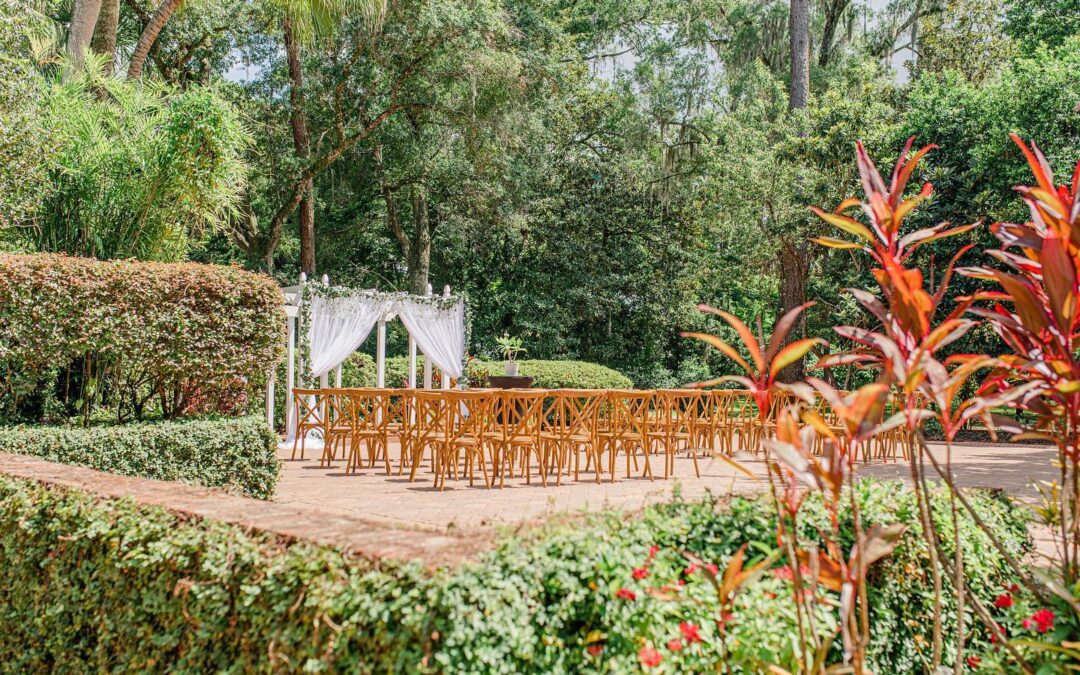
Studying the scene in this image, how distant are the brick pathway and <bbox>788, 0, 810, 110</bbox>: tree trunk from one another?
305 inches

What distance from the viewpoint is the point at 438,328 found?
13055 mm

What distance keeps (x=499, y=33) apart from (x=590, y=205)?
18.9ft

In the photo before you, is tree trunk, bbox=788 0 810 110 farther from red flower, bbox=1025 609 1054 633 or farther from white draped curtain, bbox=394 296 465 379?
red flower, bbox=1025 609 1054 633

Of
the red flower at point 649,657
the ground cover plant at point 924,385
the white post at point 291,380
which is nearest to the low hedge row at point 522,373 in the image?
the white post at point 291,380

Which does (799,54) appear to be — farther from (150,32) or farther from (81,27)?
(81,27)

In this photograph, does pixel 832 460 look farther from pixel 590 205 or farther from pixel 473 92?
pixel 590 205

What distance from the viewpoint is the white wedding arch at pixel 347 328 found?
1099cm

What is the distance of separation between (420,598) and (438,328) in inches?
439

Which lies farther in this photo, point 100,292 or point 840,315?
point 840,315

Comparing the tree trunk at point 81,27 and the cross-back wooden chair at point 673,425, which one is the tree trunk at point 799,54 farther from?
the tree trunk at point 81,27

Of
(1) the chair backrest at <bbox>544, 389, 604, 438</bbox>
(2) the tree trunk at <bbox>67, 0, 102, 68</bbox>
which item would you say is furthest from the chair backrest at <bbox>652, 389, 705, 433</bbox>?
(2) the tree trunk at <bbox>67, 0, 102, 68</bbox>

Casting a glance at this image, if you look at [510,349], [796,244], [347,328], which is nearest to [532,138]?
[510,349]

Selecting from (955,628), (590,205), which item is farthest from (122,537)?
(590,205)

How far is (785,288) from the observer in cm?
1543
